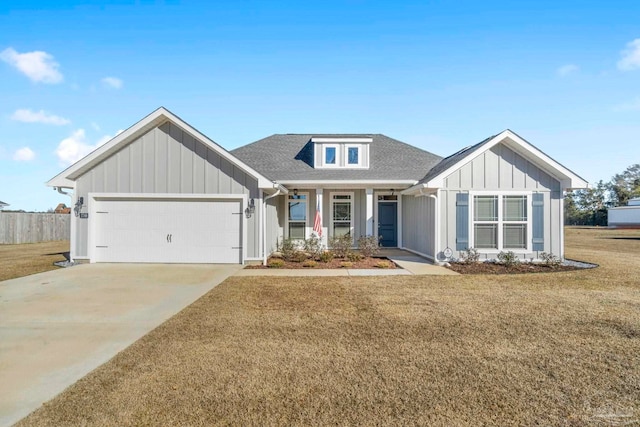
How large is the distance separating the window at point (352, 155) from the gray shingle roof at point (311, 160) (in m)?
0.55

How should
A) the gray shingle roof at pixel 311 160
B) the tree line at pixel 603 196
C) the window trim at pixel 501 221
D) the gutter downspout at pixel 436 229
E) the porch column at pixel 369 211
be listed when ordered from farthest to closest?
the tree line at pixel 603 196 → the gray shingle roof at pixel 311 160 → the porch column at pixel 369 211 → the window trim at pixel 501 221 → the gutter downspout at pixel 436 229

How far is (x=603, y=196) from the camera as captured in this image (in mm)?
57656

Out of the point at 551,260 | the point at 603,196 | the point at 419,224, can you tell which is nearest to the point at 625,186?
the point at 603,196

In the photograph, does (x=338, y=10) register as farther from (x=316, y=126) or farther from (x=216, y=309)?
(x=216, y=309)

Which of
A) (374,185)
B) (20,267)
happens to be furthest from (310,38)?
(20,267)

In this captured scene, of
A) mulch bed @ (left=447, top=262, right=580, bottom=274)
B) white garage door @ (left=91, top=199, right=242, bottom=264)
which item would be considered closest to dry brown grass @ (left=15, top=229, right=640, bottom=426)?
mulch bed @ (left=447, top=262, right=580, bottom=274)

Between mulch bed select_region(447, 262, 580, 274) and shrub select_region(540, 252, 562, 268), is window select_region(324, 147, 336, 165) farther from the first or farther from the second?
shrub select_region(540, 252, 562, 268)

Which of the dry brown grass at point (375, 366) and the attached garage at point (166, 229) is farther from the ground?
the attached garage at point (166, 229)

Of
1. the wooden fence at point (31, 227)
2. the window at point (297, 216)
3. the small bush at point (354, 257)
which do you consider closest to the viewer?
the small bush at point (354, 257)

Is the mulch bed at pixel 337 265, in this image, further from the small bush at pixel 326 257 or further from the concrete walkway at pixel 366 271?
the concrete walkway at pixel 366 271

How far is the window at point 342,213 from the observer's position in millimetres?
14008

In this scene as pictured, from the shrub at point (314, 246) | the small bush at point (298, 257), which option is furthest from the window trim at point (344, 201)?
the small bush at point (298, 257)

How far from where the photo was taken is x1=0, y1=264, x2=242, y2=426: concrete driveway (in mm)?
3285

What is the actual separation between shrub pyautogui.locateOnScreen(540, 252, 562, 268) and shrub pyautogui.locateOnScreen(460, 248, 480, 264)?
201 cm
